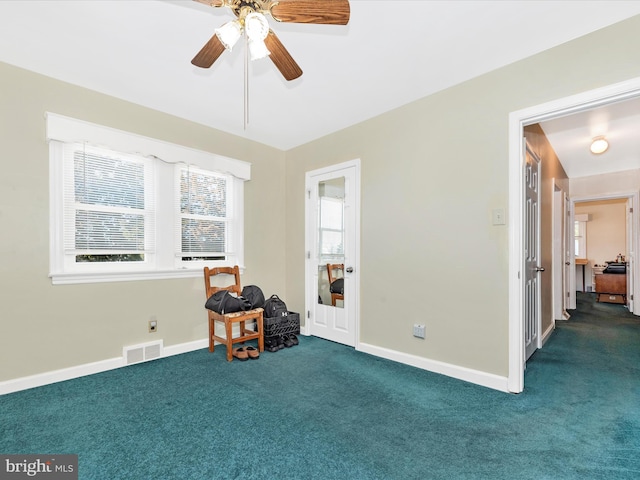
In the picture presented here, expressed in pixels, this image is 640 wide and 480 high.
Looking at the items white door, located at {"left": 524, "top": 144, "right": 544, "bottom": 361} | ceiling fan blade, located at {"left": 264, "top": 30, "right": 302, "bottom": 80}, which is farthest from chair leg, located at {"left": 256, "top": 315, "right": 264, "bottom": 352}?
white door, located at {"left": 524, "top": 144, "right": 544, "bottom": 361}

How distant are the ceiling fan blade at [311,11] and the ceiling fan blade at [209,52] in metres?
0.39

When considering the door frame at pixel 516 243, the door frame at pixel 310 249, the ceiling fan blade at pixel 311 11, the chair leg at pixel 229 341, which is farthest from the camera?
the door frame at pixel 310 249

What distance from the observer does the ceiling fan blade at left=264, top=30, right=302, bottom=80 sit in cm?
172

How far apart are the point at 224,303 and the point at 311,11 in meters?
2.57

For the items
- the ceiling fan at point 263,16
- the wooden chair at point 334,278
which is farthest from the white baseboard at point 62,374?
the ceiling fan at point 263,16

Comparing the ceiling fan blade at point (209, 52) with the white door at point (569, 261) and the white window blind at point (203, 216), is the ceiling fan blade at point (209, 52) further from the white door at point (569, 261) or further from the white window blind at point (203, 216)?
the white door at point (569, 261)

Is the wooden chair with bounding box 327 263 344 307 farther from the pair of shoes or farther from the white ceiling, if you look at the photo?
the white ceiling

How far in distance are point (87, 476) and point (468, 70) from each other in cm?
361

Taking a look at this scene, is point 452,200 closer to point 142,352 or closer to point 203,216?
point 203,216

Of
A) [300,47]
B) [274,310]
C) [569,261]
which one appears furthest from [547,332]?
[300,47]

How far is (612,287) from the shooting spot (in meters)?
6.39

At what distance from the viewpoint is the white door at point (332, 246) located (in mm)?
3539

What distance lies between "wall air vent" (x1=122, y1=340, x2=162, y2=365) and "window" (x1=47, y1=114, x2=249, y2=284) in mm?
663

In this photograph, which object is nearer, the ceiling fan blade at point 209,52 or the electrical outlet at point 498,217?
the ceiling fan blade at point 209,52
